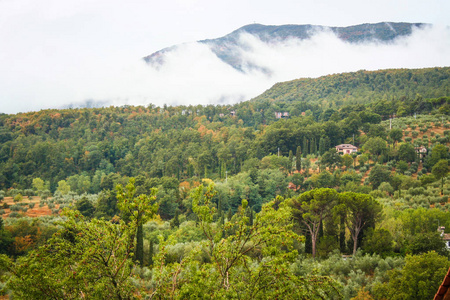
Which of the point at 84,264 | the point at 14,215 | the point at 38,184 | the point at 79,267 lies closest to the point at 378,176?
the point at 84,264

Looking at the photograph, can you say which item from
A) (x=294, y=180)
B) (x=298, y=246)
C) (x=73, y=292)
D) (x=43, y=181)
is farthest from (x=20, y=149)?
(x=73, y=292)

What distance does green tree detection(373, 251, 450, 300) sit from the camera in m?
15.2

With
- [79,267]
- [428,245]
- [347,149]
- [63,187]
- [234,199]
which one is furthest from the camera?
[63,187]

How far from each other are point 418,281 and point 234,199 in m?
35.3

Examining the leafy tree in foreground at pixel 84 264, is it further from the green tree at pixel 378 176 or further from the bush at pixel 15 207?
the green tree at pixel 378 176

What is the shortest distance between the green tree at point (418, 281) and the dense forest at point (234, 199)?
73mm

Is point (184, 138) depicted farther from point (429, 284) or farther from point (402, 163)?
point (429, 284)

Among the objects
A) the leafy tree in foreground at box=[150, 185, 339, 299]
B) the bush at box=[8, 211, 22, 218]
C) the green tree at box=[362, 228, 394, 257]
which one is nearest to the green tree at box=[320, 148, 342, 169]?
the green tree at box=[362, 228, 394, 257]

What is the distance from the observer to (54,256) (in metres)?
8.03

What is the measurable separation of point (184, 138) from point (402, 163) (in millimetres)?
45084

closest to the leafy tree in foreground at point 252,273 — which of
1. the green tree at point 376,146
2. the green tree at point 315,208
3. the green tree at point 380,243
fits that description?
the green tree at point 380,243

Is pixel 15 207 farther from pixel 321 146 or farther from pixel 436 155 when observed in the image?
pixel 436 155

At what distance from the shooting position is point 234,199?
50.1 m

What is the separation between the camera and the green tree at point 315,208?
1078 inches
